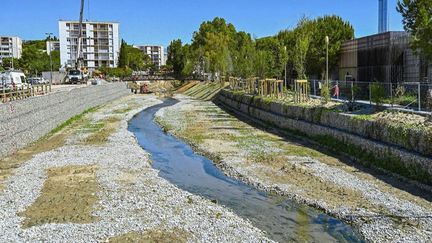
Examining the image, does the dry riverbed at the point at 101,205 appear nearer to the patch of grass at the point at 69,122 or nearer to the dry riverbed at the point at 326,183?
the dry riverbed at the point at 326,183

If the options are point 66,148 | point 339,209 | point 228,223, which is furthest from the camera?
point 66,148

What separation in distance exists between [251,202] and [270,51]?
1835 inches

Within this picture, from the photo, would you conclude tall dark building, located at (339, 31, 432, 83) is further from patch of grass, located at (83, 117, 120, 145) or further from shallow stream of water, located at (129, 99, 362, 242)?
patch of grass, located at (83, 117, 120, 145)

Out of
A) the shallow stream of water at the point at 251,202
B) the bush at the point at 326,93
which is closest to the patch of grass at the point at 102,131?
the shallow stream of water at the point at 251,202

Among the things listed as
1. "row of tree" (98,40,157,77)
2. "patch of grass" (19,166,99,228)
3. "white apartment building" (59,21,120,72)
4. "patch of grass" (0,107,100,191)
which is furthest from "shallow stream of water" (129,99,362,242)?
"white apartment building" (59,21,120,72)

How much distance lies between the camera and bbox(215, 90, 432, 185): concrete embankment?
20661 mm

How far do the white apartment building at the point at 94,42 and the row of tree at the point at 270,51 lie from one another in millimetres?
62408

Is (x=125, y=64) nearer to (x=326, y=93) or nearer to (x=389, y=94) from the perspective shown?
(x=326, y=93)

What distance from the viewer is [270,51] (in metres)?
63.3

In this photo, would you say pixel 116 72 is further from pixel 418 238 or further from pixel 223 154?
pixel 418 238

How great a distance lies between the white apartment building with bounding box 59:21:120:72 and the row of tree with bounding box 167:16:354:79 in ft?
205

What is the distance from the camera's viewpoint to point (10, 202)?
18328mm

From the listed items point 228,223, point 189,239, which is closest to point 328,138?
point 228,223

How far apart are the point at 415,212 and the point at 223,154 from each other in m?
13.8
